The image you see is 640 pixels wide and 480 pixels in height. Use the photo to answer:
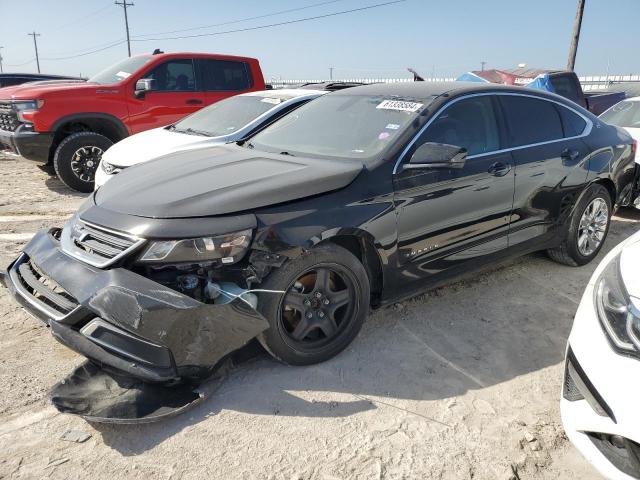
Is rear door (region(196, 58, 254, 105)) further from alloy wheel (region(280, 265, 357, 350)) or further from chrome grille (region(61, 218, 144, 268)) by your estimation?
alloy wheel (region(280, 265, 357, 350))

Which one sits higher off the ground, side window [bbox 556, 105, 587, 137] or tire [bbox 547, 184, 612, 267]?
side window [bbox 556, 105, 587, 137]

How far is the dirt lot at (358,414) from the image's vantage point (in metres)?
2.34

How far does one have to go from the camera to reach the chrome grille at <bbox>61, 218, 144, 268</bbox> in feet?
8.57

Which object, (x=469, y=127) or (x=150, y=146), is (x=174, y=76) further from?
(x=469, y=127)

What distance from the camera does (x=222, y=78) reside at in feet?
28.2

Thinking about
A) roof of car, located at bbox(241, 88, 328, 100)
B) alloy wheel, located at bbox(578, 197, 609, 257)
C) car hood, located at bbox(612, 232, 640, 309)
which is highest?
roof of car, located at bbox(241, 88, 328, 100)

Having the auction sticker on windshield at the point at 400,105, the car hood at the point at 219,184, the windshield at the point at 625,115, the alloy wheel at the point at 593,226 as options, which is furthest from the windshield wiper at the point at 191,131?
the windshield at the point at 625,115

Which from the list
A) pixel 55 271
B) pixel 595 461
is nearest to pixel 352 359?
pixel 595 461

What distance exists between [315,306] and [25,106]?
616cm

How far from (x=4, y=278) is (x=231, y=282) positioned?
1.57m

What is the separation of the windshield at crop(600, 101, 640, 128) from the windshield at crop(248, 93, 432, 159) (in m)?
5.14

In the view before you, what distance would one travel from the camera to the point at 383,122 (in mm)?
3539

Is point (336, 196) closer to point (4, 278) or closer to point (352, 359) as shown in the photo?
point (352, 359)

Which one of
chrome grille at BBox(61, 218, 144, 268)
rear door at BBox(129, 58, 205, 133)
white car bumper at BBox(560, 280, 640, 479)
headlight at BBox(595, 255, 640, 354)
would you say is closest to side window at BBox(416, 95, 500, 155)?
headlight at BBox(595, 255, 640, 354)
